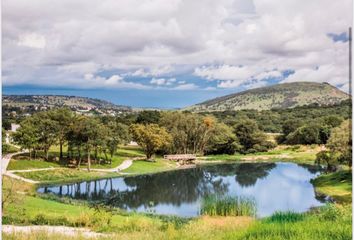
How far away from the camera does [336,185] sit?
26.1 meters

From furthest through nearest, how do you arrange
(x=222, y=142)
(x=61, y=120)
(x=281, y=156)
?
(x=222, y=142)
(x=281, y=156)
(x=61, y=120)

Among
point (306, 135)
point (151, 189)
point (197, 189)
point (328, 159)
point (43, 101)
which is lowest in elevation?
point (197, 189)

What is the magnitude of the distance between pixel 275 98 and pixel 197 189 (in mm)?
94208

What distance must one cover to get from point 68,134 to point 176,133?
16.2 meters

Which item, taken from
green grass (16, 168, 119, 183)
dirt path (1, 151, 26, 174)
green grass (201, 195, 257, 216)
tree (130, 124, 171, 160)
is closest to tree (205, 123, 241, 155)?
tree (130, 124, 171, 160)

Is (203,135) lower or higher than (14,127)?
lower

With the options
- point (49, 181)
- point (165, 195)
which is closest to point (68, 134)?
point (49, 181)

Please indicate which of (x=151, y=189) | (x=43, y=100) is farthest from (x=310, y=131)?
(x=43, y=100)

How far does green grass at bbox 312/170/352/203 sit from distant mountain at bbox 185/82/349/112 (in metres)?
82.6

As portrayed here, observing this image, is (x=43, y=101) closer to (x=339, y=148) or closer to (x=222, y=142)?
(x=339, y=148)

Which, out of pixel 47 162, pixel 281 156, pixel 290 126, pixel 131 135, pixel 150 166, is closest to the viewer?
pixel 47 162

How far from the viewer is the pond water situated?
2316 cm

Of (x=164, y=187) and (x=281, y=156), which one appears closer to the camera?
(x=164, y=187)

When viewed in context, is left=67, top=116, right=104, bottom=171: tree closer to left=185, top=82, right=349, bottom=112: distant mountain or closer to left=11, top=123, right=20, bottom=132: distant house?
left=11, top=123, right=20, bottom=132: distant house
